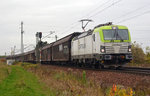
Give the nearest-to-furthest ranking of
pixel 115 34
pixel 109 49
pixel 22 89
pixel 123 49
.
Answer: pixel 22 89 → pixel 109 49 → pixel 123 49 → pixel 115 34

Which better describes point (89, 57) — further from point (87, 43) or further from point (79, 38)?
point (79, 38)

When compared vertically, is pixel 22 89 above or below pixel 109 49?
below

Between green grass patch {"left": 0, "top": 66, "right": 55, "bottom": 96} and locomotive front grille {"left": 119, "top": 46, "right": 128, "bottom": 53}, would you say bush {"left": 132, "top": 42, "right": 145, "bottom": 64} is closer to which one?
locomotive front grille {"left": 119, "top": 46, "right": 128, "bottom": 53}

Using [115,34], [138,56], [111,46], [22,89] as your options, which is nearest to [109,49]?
[111,46]

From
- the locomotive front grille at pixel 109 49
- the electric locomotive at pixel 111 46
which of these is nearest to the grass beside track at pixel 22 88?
the electric locomotive at pixel 111 46

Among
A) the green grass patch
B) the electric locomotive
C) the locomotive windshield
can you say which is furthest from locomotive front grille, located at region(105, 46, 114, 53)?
the green grass patch

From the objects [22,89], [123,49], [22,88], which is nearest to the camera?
[22,89]

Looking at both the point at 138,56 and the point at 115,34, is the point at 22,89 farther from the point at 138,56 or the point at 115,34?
the point at 138,56

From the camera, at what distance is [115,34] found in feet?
54.0

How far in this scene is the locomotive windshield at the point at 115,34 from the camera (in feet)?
53.5

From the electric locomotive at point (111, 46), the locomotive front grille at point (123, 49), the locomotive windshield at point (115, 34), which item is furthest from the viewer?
the locomotive windshield at point (115, 34)

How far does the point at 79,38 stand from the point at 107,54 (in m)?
6.16

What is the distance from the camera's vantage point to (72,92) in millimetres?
7820

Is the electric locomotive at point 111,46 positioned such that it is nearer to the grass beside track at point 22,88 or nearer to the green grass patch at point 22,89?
the grass beside track at point 22,88
